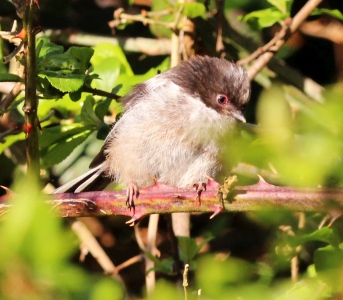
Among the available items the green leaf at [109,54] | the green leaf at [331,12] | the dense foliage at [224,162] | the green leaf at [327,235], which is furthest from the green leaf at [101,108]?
the green leaf at [327,235]

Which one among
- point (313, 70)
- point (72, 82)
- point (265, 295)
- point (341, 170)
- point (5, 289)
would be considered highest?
point (341, 170)

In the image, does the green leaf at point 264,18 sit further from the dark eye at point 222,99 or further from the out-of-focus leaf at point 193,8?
the dark eye at point 222,99

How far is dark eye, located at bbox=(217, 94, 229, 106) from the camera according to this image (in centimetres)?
427

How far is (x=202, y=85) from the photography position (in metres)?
4.33

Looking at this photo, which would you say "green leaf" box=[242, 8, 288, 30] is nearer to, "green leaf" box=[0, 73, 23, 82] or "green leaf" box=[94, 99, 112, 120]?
A: "green leaf" box=[94, 99, 112, 120]

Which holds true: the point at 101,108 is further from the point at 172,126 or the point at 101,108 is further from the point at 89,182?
the point at 89,182

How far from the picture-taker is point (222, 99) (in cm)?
429

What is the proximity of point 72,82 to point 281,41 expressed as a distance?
1.73 meters

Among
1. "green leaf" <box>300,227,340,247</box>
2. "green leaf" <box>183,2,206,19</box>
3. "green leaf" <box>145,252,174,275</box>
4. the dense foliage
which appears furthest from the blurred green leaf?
"green leaf" <box>183,2,206,19</box>

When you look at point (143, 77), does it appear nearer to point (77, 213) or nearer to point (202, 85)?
point (202, 85)

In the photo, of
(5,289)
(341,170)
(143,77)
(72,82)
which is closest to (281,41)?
(143,77)

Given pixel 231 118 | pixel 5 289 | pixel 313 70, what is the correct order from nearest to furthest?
pixel 5 289 < pixel 231 118 < pixel 313 70

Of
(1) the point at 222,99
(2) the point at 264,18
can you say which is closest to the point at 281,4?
(2) the point at 264,18

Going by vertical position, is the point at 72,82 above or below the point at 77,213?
above
